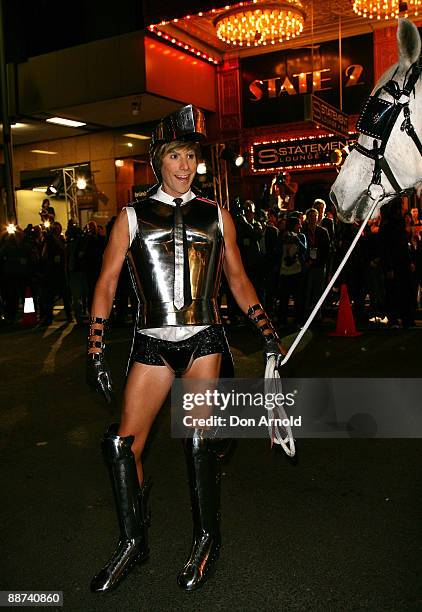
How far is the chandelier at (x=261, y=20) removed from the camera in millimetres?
15219

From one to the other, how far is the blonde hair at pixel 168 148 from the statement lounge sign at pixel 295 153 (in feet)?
50.1

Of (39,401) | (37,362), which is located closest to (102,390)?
(39,401)

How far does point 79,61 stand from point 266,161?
593cm

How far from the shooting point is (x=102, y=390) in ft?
10.2

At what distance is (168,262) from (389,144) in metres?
1.23

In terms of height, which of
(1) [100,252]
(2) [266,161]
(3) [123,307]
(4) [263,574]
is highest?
(2) [266,161]

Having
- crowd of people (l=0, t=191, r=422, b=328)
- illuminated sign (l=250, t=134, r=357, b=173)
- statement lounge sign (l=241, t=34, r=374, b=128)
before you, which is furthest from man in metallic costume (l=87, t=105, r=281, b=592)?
statement lounge sign (l=241, t=34, r=374, b=128)

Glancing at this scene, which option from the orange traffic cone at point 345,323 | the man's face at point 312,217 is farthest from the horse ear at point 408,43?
the man's face at point 312,217

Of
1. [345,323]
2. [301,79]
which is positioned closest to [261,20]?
[301,79]

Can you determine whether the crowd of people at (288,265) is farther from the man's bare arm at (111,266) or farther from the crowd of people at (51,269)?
the man's bare arm at (111,266)

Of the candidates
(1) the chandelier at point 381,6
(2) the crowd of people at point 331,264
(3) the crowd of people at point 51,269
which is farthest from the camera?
(1) the chandelier at point 381,6

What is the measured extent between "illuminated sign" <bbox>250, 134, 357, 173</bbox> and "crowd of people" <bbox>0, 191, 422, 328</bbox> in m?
4.51

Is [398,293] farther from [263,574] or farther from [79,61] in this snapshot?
[79,61]

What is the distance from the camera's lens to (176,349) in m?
3.15
